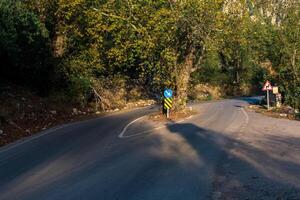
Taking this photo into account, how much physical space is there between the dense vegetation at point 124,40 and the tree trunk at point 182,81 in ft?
0.21

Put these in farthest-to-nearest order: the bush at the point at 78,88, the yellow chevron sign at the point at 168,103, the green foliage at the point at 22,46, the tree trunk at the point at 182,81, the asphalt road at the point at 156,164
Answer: the bush at the point at 78,88
the tree trunk at the point at 182,81
the yellow chevron sign at the point at 168,103
the green foliage at the point at 22,46
the asphalt road at the point at 156,164

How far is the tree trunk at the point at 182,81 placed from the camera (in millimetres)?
32278

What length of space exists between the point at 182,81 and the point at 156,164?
18588 mm

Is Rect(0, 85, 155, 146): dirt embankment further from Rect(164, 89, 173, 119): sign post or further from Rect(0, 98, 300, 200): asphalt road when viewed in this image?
Rect(164, 89, 173, 119): sign post

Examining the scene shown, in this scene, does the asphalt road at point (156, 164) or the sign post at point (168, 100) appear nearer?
the asphalt road at point (156, 164)

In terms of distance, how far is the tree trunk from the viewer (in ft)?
106

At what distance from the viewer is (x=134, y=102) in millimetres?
47875

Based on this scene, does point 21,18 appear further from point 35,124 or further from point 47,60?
point 35,124

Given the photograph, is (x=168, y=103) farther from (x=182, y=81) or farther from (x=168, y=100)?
(x=182, y=81)

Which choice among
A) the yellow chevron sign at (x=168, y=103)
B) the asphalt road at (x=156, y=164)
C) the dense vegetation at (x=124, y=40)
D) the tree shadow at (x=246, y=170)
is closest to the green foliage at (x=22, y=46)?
the dense vegetation at (x=124, y=40)

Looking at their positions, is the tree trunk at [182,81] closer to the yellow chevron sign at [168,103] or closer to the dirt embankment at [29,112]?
the yellow chevron sign at [168,103]

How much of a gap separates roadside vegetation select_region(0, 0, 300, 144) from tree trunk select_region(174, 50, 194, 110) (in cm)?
6

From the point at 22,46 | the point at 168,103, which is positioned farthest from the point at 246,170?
the point at 22,46

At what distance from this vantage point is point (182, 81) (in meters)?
32.3
